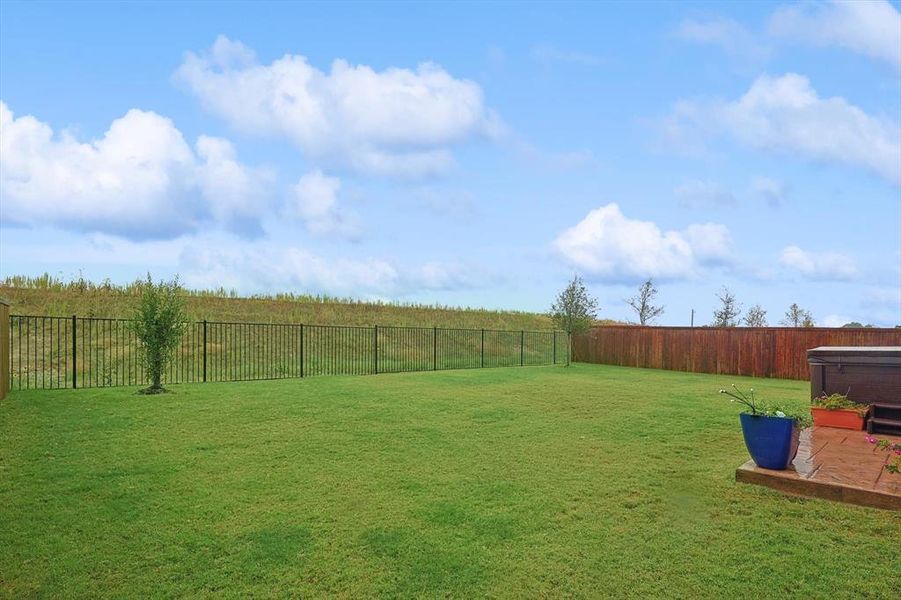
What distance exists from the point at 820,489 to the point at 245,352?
1923 centimetres

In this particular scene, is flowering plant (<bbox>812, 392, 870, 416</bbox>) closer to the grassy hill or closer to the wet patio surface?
the wet patio surface

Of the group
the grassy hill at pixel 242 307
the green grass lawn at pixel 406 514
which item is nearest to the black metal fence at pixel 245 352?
the grassy hill at pixel 242 307

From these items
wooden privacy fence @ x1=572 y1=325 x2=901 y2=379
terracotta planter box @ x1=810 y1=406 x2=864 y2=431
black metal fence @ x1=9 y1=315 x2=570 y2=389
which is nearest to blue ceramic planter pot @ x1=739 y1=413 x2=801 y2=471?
terracotta planter box @ x1=810 y1=406 x2=864 y2=431

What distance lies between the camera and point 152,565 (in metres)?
3.87

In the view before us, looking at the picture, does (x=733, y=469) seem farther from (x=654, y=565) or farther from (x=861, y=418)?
(x=861, y=418)

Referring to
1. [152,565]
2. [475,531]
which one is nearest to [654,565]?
[475,531]

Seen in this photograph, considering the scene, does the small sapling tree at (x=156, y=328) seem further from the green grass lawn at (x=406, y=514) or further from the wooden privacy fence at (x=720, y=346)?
the wooden privacy fence at (x=720, y=346)

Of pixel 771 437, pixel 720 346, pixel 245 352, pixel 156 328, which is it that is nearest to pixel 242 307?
pixel 245 352

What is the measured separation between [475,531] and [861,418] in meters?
7.31

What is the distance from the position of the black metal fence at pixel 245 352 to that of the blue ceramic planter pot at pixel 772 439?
38.1 feet

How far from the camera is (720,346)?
69.5 feet

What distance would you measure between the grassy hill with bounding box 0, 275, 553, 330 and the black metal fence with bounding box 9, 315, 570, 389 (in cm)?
64

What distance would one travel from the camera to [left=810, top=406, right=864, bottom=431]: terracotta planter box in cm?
851

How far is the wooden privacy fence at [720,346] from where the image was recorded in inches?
731
